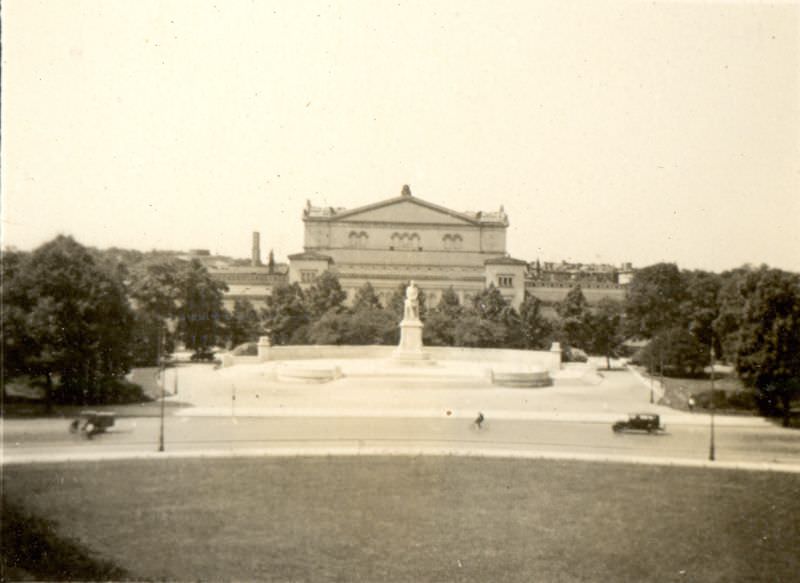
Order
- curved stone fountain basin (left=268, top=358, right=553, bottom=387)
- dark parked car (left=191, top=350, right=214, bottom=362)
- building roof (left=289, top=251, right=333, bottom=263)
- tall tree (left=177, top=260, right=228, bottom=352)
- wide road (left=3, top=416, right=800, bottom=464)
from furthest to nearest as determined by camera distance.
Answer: building roof (left=289, top=251, right=333, bottom=263)
curved stone fountain basin (left=268, top=358, right=553, bottom=387)
dark parked car (left=191, top=350, right=214, bottom=362)
tall tree (left=177, top=260, right=228, bottom=352)
wide road (left=3, top=416, right=800, bottom=464)

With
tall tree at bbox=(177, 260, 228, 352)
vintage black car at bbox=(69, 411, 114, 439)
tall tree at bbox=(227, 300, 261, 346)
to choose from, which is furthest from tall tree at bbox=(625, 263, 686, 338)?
vintage black car at bbox=(69, 411, 114, 439)

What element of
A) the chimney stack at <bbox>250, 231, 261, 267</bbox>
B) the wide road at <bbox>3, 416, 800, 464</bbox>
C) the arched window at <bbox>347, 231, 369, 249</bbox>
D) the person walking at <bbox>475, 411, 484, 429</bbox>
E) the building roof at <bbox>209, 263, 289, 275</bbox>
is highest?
the arched window at <bbox>347, 231, 369, 249</bbox>

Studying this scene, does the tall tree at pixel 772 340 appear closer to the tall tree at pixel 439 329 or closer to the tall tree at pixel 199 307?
the tall tree at pixel 199 307

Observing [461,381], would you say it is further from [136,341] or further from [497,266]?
[497,266]

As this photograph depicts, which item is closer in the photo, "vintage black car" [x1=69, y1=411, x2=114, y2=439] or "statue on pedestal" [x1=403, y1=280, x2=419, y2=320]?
"vintage black car" [x1=69, y1=411, x2=114, y2=439]

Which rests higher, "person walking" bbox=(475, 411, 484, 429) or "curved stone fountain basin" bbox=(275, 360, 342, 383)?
"curved stone fountain basin" bbox=(275, 360, 342, 383)

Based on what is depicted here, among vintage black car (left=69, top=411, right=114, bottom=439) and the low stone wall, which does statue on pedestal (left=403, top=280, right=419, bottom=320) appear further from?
vintage black car (left=69, top=411, right=114, bottom=439)
